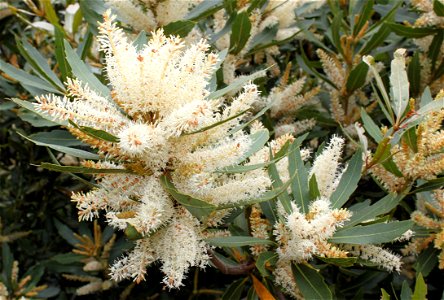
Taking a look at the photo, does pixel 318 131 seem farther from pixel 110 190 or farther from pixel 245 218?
pixel 110 190

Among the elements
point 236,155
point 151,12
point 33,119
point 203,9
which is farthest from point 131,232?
point 203,9

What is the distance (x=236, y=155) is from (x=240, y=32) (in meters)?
1.21

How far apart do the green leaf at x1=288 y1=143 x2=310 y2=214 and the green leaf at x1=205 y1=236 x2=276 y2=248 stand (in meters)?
0.19

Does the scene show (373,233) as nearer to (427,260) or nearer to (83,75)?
(427,260)

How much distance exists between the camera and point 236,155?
5.82 feet

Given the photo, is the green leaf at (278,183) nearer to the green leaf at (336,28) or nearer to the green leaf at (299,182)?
the green leaf at (299,182)

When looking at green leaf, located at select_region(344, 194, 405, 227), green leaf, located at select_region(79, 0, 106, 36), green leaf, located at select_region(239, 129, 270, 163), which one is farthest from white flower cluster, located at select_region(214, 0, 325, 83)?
green leaf, located at select_region(344, 194, 405, 227)

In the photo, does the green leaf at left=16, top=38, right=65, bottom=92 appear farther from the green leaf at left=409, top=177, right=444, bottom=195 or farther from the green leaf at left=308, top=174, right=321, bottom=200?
the green leaf at left=409, top=177, right=444, bottom=195

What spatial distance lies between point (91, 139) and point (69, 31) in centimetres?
208

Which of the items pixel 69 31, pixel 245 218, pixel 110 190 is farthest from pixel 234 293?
pixel 69 31

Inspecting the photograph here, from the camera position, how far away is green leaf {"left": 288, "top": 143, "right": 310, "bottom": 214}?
209 centimetres

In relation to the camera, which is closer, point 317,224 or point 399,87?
point 317,224

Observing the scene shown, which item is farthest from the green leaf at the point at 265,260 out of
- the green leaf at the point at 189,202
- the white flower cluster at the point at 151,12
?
the white flower cluster at the point at 151,12

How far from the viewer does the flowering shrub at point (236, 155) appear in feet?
5.65
